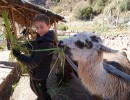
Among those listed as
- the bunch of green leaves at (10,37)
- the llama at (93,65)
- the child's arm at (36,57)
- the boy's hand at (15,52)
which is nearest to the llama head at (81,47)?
the llama at (93,65)

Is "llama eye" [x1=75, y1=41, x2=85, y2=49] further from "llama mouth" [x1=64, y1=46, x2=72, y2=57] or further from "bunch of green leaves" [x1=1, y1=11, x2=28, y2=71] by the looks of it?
"bunch of green leaves" [x1=1, y1=11, x2=28, y2=71]

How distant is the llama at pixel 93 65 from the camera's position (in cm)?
393

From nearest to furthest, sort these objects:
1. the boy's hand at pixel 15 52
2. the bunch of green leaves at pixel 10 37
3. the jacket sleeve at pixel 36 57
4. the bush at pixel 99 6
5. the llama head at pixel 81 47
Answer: the llama head at pixel 81 47
the jacket sleeve at pixel 36 57
the boy's hand at pixel 15 52
the bunch of green leaves at pixel 10 37
the bush at pixel 99 6

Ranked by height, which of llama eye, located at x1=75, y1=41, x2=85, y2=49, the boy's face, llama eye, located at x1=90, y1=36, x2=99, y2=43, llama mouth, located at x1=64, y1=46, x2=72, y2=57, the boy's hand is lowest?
the boy's hand

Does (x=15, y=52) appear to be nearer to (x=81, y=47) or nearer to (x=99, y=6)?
(x=81, y=47)

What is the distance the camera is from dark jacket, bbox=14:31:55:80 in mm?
4398

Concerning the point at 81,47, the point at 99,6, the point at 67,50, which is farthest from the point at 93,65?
the point at 99,6

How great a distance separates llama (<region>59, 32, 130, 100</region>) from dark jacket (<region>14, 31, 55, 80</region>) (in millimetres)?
463

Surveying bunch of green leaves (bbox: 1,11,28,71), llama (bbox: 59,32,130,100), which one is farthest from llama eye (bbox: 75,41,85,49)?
bunch of green leaves (bbox: 1,11,28,71)

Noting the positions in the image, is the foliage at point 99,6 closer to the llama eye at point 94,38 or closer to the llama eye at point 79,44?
the llama eye at point 94,38

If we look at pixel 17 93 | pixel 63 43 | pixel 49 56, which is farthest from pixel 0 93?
pixel 63 43

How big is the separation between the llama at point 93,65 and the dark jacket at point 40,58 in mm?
463

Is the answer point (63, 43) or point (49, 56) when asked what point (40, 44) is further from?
point (63, 43)

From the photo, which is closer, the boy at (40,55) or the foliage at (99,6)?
the boy at (40,55)
